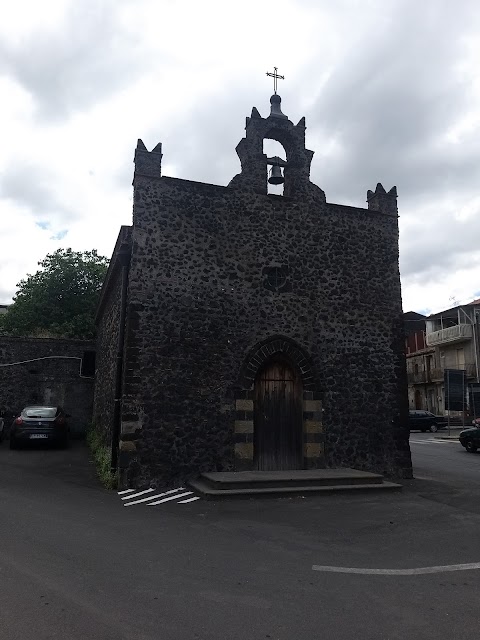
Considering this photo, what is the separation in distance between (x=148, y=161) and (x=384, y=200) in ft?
20.6

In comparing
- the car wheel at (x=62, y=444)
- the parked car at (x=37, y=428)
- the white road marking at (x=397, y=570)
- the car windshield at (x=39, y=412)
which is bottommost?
Result: the white road marking at (x=397, y=570)

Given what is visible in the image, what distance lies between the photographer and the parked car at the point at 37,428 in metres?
15.5

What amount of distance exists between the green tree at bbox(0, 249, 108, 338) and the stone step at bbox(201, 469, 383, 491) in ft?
71.3

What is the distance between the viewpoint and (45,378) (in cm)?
1988

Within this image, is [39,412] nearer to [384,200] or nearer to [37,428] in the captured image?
[37,428]

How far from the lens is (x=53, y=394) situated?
19.8 metres

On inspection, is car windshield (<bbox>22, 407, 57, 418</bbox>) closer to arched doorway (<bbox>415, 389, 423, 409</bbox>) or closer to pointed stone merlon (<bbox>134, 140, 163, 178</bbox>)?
pointed stone merlon (<bbox>134, 140, 163, 178</bbox>)

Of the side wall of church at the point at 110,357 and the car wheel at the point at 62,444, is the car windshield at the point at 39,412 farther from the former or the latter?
the side wall of church at the point at 110,357

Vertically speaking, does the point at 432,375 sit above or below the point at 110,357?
above

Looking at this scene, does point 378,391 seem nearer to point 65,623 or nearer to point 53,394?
point 65,623

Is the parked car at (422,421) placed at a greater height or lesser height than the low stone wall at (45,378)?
lesser

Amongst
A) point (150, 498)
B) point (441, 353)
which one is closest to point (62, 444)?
point (150, 498)

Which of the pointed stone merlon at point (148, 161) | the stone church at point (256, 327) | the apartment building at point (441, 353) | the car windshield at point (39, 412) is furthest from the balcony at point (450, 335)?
the pointed stone merlon at point (148, 161)

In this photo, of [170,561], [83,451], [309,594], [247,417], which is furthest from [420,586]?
[83,451]
